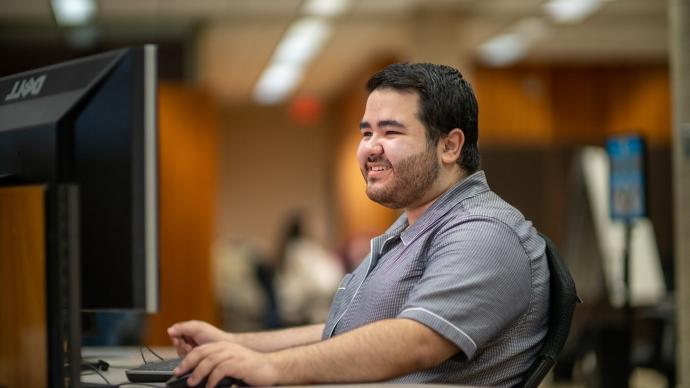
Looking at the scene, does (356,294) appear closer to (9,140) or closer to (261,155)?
(9,140)

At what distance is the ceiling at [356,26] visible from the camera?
7.46 m

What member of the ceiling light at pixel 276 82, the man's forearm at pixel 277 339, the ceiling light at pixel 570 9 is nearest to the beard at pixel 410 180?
the man's forearm at pixel 277 339

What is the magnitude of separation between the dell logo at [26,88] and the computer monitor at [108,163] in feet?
0.25

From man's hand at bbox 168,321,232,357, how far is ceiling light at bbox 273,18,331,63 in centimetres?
633

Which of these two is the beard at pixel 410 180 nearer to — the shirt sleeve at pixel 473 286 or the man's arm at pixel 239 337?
the shirt sleeve at pixel 473 286

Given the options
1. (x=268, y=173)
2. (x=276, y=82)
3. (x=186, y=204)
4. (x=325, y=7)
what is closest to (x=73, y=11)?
(x=186, y=204)

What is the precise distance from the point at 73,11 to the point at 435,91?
6.20 m

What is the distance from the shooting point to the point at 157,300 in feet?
4.82

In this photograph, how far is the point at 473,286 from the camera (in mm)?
1475

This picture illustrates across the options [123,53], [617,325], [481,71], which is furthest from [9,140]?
[481,71]

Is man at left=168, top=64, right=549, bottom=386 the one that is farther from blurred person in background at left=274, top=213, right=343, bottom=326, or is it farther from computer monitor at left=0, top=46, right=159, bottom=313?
blurred person in background at left=274, top=213, right=343, bottom=326

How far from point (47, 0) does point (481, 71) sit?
4.82 m

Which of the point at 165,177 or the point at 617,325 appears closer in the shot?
the point at 617,325

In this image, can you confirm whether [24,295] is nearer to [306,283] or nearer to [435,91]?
[435,91]
